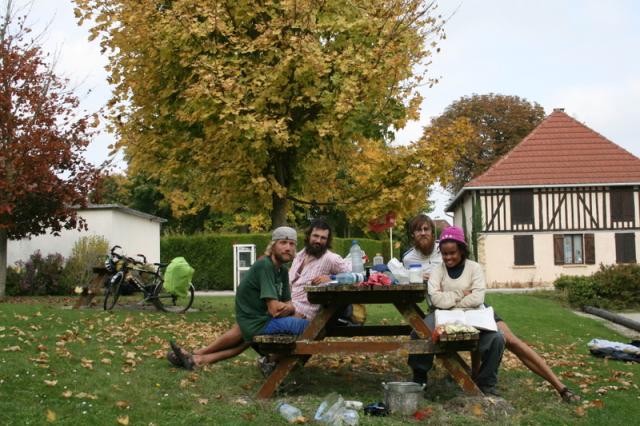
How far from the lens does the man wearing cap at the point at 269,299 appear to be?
6.88m

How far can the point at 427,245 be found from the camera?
779 centimetres

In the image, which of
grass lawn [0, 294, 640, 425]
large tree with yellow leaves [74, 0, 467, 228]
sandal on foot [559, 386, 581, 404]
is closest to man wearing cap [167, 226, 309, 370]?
grass lawn [0, 294, 640, 425]

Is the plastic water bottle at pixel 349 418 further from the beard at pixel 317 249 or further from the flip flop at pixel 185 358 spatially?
the beard at pixel 317 249

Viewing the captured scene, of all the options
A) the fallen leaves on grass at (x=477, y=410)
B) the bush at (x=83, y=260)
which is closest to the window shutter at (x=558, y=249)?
the bush at (x=83, y=260)

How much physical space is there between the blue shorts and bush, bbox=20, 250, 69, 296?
53.9 feet

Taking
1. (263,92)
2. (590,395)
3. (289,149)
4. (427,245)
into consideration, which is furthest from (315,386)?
(289,149)

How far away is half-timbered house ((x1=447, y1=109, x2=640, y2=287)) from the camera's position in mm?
35781

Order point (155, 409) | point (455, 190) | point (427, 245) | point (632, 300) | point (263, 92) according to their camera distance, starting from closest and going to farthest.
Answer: point (155, 409) < point (427, 245) < point (263, 92) < point (632, 300) < point (455, 190)

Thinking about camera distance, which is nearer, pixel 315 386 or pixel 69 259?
pixel 315 386

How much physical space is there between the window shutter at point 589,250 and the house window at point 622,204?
144cm

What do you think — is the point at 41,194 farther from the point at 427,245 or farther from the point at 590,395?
the point at 590,395

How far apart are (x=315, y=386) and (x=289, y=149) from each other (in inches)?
227

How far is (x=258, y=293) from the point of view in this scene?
7.07 metres

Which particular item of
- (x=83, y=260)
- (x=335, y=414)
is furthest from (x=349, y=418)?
(x=83, y=260)
